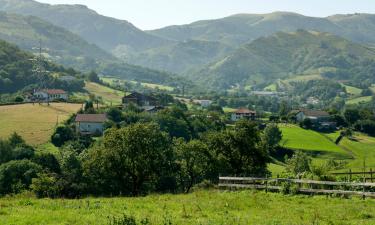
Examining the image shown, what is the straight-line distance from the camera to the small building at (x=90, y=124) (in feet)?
471

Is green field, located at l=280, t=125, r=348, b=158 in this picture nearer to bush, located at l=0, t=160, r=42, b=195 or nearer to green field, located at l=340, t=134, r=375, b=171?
green field, located at l=340, t=134, r=375, b=171

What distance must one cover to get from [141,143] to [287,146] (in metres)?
104

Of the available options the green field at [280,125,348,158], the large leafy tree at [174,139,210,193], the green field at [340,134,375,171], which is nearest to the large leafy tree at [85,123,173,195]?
the large leafy tree at [174,139,210,193]

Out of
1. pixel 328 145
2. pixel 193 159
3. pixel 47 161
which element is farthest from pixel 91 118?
pixel 193 159

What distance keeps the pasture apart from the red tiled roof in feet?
15.5

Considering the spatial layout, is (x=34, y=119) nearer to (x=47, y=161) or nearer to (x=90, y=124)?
(x=90, y=124)

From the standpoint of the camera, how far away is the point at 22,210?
79.3 ft

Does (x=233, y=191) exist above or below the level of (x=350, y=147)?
above

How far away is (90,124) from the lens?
146 meters

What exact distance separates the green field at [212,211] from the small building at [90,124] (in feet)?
381

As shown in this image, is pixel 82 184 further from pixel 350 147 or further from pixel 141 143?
pixel 350 147

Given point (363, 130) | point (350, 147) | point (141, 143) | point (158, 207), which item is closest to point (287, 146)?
point (350, 147)

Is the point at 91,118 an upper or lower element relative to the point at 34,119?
upper

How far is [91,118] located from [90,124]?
2308mm
